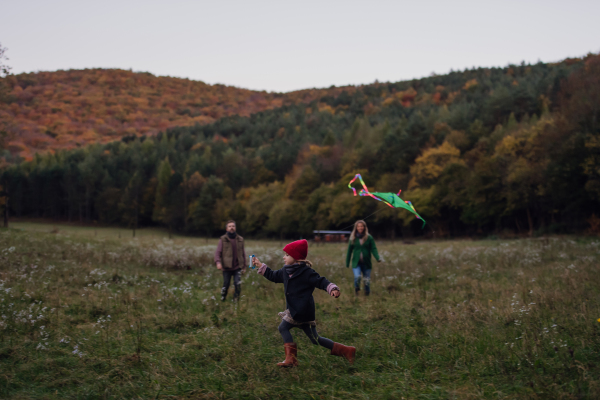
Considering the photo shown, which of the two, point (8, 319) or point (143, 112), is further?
point (143, 112)

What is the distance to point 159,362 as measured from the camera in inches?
233

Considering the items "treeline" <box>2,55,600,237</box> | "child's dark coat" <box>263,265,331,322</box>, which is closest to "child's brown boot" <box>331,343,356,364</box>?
"child's dark coat" <box>263,265,331,322</box>

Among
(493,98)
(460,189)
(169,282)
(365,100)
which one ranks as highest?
(365,100)

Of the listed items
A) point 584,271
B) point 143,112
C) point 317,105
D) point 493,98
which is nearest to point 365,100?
point 317,105

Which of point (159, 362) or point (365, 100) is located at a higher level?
point (365, 100)

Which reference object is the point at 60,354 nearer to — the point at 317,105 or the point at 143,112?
the point at 317,105

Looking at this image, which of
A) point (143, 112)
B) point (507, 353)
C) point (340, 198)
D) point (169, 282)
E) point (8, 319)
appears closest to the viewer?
point (507, 353)

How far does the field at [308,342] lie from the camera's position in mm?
4938

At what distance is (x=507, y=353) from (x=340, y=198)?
194 feet

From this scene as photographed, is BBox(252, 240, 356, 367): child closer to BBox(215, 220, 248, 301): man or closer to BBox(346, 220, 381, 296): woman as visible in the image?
BBox(215, 220, 248, 301): man

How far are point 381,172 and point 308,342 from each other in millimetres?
66600

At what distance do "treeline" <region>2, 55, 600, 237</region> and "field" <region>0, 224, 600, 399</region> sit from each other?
30.6m

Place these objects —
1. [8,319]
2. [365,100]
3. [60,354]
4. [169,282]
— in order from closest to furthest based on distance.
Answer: [60,354] → [8,319] → [169,282] → [365,100]

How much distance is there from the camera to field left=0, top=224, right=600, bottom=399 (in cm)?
494
